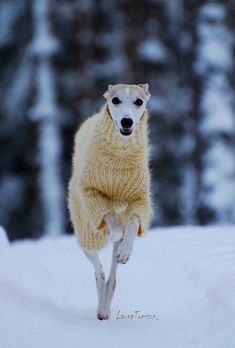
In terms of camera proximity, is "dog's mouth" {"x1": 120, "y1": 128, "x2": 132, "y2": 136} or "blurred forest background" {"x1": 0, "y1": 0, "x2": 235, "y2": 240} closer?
"dog's mouth" {"x1": 120, "y1": 128, "x2": 132, "y2": 136}

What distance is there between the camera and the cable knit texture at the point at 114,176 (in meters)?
6.43

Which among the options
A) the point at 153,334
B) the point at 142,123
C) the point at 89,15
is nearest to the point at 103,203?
the point at 142,123

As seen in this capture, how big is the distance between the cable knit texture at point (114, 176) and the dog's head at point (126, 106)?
0.26ft

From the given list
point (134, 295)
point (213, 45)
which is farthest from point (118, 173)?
point (213, 45)

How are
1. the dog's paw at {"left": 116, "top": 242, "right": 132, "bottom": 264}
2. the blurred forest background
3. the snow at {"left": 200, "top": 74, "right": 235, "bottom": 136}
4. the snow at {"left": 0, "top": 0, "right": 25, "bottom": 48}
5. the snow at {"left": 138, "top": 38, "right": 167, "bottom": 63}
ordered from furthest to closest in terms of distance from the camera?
the snow at {"left": 138, "top": 38, "right": 167, "bottom": 63} → the snow at {"left": 0, "top": 0, "right": 25, "bottom": 48} → the snow at {"left": 200, "top": 74, "right": 235, "bottom": 136} → the blurred forest background → the dog's paw at {"left": 116, "top": 242, "right": 132, "bottom": 264}

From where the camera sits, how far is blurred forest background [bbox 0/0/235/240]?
1789 centimetres

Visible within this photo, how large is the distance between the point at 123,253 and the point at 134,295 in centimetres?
105

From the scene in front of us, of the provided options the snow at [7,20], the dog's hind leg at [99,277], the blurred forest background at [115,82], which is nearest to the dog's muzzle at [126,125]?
the dog's hind leg at [99,277]

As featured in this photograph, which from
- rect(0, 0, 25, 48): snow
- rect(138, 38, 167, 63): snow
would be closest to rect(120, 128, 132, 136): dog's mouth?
rect(138, 38, 167, 63): snow

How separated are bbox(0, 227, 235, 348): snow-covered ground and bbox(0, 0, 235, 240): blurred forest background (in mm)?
7936

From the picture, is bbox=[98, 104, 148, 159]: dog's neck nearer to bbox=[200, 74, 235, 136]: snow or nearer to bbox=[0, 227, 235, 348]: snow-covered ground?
bbox=[0, 227, 235, 348]: snow-covered ground

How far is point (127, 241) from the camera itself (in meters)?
6.31

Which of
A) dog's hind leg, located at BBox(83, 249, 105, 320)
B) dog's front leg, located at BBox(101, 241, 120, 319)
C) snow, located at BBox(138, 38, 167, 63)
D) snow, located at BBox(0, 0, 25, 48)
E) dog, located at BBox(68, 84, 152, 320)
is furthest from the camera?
snow, located at BBox(138, 38, 167, 63)

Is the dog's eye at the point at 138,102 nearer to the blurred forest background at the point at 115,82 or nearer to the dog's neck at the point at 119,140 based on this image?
the dog's neck at the point at 119,140
